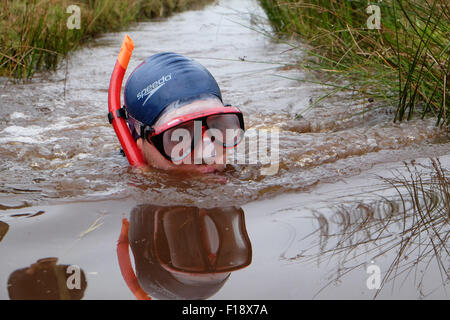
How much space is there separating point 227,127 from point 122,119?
0.59 meters

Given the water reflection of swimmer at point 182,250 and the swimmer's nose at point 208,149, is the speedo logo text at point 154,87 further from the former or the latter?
the water reflection of swimmer at point 182,250

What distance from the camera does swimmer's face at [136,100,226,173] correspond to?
2.77m

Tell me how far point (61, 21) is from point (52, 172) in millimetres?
3877

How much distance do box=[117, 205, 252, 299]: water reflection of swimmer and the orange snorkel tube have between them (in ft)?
2.10

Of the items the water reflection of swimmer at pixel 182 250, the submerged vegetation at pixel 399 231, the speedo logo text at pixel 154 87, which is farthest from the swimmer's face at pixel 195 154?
the submerged vegetation at pixel 399 231

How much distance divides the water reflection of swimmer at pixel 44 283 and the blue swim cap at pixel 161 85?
123 cm

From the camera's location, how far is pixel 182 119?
2.66 m

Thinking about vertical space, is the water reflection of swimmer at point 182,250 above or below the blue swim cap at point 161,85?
below

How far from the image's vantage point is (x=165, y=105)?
2781 millimetres

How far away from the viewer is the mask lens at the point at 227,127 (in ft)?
9.21

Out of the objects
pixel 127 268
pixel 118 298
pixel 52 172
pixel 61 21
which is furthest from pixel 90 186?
pixel 61 21

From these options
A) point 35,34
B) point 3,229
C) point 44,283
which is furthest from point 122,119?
point 35,34
